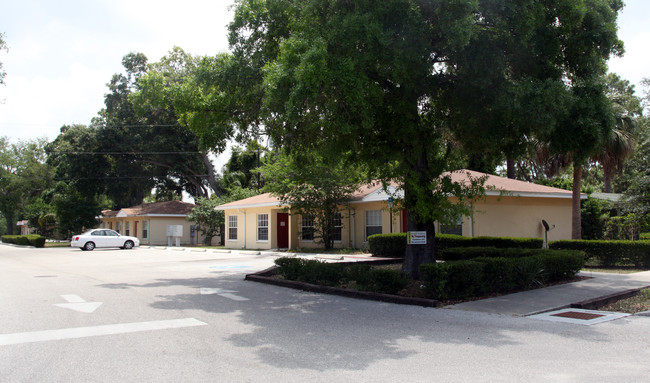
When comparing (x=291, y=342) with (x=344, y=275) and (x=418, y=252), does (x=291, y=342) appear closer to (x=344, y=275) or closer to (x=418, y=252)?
(x=344, y=275)

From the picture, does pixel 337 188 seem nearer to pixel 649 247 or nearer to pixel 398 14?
pixel 649 247

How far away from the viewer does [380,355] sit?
590cm

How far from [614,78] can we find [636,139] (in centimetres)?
2026

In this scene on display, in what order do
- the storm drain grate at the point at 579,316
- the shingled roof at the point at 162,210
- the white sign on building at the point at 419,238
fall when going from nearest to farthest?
the storm drain grate at the point at 579,316
the white sign on building at the point at 419,238
the shingled roof at the point at 162,210

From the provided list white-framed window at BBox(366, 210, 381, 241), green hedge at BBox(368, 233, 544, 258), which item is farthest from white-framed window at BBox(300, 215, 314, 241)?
green hedge at BBox(368, 233, 544, 258)

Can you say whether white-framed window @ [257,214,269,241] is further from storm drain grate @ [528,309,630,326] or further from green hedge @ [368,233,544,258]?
storm drain grate @ [528,309,630,326]

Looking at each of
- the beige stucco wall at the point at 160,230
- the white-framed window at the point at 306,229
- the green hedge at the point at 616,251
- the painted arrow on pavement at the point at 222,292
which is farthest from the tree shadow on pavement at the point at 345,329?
the beige stucco wall at the point at 160,230

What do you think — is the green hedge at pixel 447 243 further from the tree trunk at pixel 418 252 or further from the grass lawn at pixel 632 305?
the grass lawn at pixel 632 305

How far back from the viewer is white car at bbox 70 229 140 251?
32.5m

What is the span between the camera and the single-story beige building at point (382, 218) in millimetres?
19953

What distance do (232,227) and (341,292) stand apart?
23279 millimetres

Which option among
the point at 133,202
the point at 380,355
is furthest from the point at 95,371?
the point at 133,202

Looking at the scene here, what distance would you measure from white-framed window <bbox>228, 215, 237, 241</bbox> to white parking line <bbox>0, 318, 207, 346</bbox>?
25057 millimetres

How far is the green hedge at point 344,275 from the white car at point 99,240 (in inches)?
939
